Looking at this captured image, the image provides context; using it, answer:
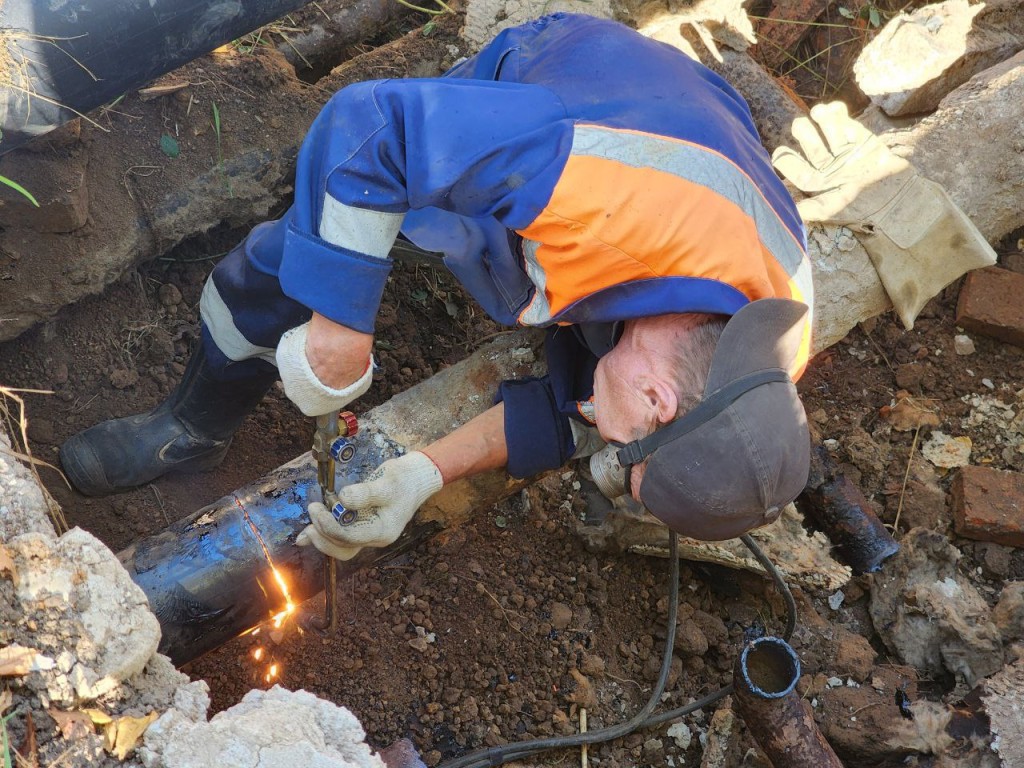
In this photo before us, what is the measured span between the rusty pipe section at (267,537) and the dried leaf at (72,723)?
0.87m

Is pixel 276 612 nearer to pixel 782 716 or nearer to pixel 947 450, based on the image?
pixel 782 716

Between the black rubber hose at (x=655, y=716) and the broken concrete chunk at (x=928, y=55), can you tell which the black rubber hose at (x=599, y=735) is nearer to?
the black rubber hose at (x=655, y=716)

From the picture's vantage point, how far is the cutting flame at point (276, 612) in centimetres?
246

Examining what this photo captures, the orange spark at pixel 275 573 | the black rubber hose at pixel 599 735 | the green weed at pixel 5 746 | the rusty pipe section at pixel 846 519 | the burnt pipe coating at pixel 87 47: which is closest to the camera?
the green weed at pixel 5 746

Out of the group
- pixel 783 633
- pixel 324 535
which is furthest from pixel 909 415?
pixel 324 535

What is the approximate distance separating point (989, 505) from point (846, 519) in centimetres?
58

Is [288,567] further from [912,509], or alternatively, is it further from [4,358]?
[912,509]

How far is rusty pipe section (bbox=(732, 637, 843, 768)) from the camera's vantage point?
8.20 ft

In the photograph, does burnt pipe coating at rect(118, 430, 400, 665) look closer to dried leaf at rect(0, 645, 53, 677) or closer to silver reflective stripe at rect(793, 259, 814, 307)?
dried leaf at rect(0, 645, 53, 677)

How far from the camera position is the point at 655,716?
2.84 meters

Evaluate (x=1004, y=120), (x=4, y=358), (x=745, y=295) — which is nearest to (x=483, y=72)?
(x=745, y=295)

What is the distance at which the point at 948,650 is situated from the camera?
305cm

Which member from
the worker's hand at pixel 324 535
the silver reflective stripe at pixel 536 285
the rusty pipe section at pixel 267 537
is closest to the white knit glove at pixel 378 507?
the worker's hand at pixel 324 535

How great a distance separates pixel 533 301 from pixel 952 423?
8.05ft
